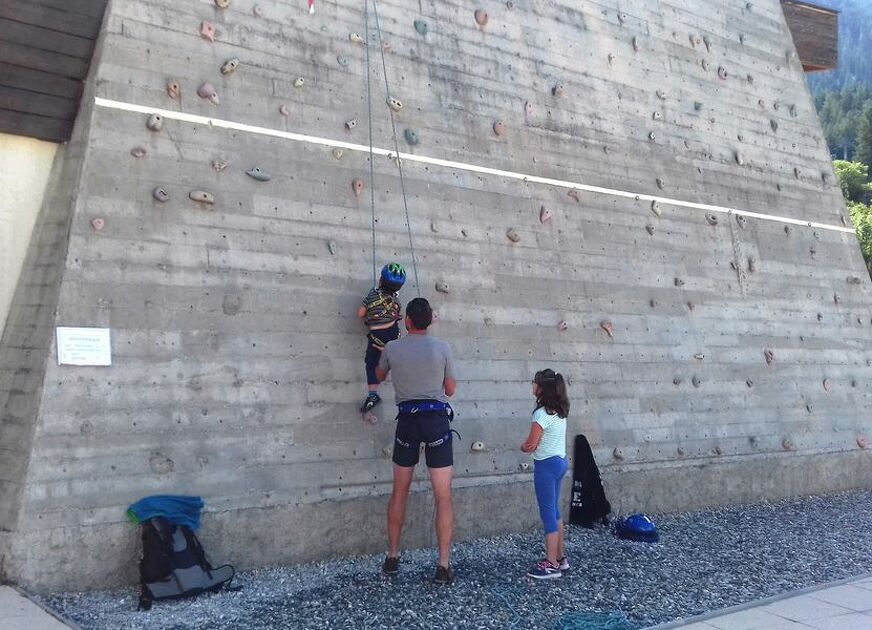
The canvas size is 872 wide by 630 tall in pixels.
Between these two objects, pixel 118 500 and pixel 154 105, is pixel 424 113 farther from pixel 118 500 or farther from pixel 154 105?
pixel 118 500

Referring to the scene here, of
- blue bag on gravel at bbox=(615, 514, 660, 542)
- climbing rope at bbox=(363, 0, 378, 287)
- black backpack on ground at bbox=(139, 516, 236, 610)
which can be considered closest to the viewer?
black backpack on ground at bbox=(139, 516, 236, 610)

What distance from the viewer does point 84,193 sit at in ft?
19.2

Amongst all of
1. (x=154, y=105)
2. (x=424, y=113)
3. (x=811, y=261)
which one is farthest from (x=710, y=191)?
(x=154, y=105)

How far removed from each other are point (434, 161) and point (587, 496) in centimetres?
320

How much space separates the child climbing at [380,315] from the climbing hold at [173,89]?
1943 millimetres

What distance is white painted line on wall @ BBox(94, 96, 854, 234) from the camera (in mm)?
6332

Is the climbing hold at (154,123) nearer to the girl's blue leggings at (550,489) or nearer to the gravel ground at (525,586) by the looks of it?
the gravel ground at (525,586)

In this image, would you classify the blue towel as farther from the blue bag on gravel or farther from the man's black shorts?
the blue bag on gravel

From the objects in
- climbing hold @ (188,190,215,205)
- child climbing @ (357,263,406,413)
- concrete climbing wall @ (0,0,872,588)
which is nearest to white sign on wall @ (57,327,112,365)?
concrete climbing wall @ (0,0,872,588)

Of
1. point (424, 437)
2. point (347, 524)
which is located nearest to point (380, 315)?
point (424, 437)

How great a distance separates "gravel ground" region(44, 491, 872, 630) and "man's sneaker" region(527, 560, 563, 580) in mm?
55

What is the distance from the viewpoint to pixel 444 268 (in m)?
7.69

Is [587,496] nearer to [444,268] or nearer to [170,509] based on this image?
[444,268]

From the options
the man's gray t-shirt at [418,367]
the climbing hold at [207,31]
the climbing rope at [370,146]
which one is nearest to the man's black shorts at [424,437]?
the man's gray t-shirt at [418,367]
